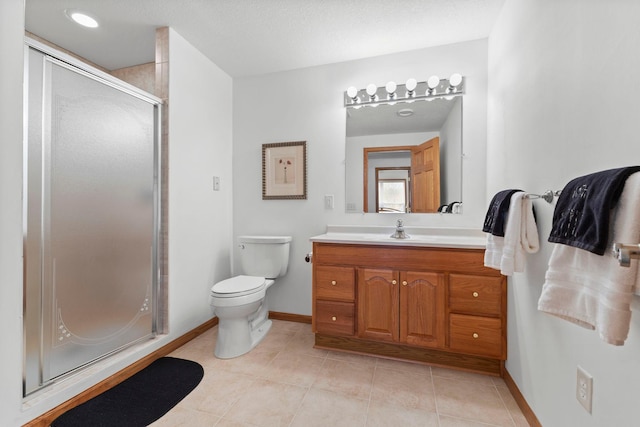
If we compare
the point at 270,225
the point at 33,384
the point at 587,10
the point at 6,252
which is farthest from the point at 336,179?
the point at 33,384

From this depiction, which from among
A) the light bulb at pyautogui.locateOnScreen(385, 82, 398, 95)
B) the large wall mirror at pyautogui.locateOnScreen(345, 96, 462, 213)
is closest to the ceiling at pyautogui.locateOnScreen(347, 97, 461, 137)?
the large wall mirror at pyautogui.locateOnScreen(345, 96, 462, 213)

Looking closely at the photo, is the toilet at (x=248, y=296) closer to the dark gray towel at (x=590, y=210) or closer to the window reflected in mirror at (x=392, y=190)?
the window reflected in mirror at (x=392, y=190)

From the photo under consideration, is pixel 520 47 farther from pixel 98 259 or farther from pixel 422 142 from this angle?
pixel 98 259

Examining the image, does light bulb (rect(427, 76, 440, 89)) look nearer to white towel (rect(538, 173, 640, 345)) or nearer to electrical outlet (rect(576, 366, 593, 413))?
white towel (rect(538, 173, 640, 345))

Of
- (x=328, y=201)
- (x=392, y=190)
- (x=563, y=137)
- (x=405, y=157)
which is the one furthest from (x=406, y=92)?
(x=563, y=137)

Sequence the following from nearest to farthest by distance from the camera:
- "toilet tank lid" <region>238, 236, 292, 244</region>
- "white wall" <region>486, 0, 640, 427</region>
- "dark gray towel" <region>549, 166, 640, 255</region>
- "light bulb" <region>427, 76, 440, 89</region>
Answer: "dark gray towel" <region>549, 166, 640, 255</region> < "white wall" <region>486, 0, 640, 427</region> < "light bulb" <region>427, 76, 440, 89</region> < "toilet tank lid" <region>238, 236, 292, 244</region>

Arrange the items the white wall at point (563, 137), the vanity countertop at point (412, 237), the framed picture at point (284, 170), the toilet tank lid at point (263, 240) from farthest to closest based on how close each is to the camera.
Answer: the framed picture at point (284, 170), the toilet tank lid at point (263, 240), the vanity countertop at point (412, 237), the white wall at point (563, 137)

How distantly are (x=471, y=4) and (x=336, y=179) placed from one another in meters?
1.47

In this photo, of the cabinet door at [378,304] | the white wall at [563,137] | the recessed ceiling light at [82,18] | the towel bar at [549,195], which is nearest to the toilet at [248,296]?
the cabinet door at [378,304]

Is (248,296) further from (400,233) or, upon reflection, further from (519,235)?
(519,235)

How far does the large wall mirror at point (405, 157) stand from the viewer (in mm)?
2094

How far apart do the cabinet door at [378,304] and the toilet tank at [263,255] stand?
0.80 m

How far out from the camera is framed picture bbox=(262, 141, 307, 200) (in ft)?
7.92

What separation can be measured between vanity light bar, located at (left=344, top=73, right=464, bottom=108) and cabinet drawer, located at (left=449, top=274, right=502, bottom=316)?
4.63 ft
